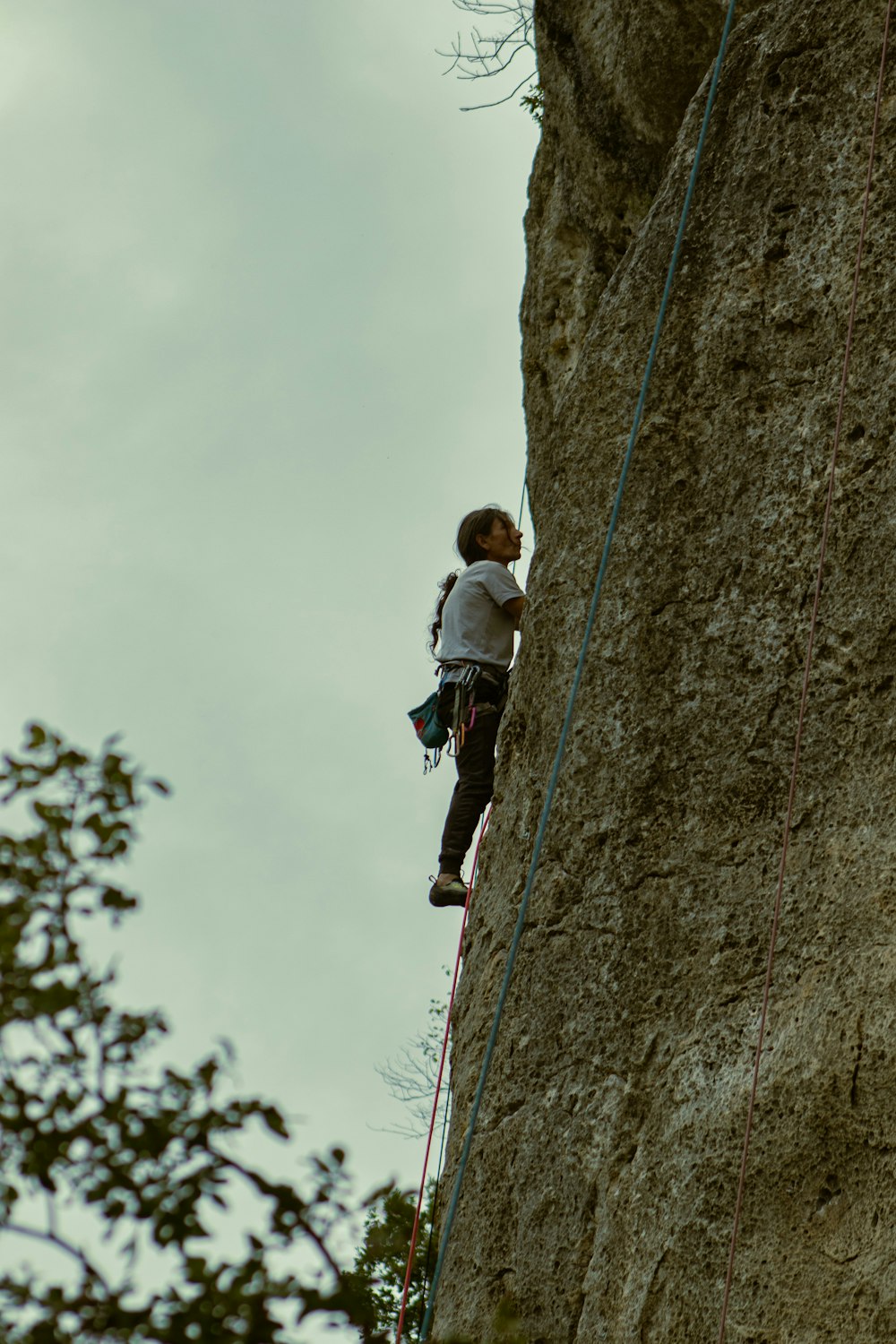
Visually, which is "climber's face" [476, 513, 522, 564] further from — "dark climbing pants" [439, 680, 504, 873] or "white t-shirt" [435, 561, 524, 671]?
"dark climbing pants" [439, 680, 504, 873]

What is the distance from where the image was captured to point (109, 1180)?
1.77 meters

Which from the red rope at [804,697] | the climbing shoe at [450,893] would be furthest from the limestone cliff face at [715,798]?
the climbing shoe at [450,893]

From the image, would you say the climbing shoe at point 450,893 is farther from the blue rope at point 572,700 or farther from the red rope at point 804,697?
the red rope at point 804,697

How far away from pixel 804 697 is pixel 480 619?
7.05 feet

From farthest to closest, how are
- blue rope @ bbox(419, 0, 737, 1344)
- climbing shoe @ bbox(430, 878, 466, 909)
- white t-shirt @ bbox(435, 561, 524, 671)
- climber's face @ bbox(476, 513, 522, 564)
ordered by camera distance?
climber's face @ bbox(476, 513, 522, 564) → white t-shirt @ bbox(435, 561, 524, 671) → climbing shoe @ bbox(430, 878, 466, 909) → blue rope @ bbox(419, 0, 737, 1344)

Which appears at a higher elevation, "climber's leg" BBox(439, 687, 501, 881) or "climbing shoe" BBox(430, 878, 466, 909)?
"climber's leg" BBox(439, 687, 501, 881)

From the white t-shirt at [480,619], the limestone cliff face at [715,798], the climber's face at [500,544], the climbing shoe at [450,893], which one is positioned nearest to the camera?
the limestone cliff face at [715,798]

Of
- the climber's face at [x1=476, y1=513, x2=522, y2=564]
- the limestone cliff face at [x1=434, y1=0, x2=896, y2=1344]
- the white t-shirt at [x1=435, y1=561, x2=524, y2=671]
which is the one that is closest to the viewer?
the limestone cliff face at [x1=434, y1=0, x2=896, y2=1344]

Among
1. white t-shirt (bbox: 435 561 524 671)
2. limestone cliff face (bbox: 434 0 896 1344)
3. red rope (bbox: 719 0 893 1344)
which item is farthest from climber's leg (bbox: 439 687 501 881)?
red rope (bbox: 719 0 893 1344)

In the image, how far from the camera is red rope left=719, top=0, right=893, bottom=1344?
446 centimetres

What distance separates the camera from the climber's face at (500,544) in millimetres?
7250

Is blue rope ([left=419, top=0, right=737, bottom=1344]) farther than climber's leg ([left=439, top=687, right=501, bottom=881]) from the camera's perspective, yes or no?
No

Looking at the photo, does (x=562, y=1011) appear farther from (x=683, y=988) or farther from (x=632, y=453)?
(x=632, y=453)

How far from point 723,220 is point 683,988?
116 inches
